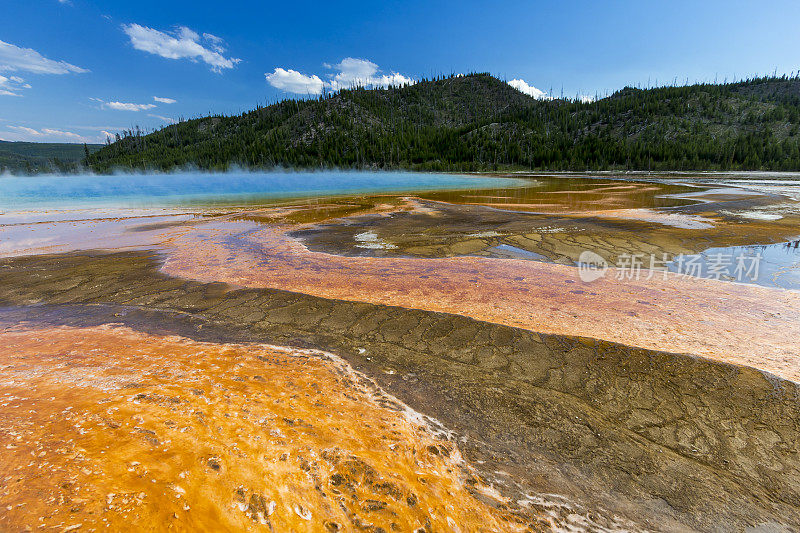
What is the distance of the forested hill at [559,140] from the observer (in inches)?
3730

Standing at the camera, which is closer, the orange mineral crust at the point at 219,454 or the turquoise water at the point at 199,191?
the orange mineral crust at the point at 219,454

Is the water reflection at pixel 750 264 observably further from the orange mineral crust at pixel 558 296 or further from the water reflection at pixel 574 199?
the water reflection at pixel 574 199

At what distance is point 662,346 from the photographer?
5.55m

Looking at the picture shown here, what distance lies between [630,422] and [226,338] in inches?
242

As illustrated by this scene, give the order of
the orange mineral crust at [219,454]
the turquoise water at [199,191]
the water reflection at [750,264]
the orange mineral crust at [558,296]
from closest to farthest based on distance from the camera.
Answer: the orange mineral crust at [219,454] → the orange mineral crust at [558,296] → the water reflection at [750,264] → the turquoise water at [199,191]

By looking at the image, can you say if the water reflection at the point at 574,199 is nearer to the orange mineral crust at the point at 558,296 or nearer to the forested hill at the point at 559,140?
Answer: the orange mineral crust at the point at 558,296

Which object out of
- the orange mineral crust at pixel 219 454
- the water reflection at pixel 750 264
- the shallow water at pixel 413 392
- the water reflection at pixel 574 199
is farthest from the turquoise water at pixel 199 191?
the water reflection at pixel 750 264

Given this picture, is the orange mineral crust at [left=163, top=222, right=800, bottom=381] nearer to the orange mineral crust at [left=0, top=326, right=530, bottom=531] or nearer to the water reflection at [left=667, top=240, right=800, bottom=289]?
the water reflection at [left=667, top=240, right=800, bottom=289]

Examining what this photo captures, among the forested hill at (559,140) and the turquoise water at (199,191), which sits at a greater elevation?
the forested hill at (559,140)

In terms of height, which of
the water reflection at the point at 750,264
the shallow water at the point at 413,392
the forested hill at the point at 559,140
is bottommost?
the shallow water at the point at 413,392

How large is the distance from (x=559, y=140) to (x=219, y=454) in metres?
149

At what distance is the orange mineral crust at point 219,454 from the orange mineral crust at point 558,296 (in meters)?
3.58

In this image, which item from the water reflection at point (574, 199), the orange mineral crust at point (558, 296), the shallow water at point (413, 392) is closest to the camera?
the shallow water at point (413, 392)

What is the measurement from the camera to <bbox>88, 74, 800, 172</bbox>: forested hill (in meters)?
94.8
